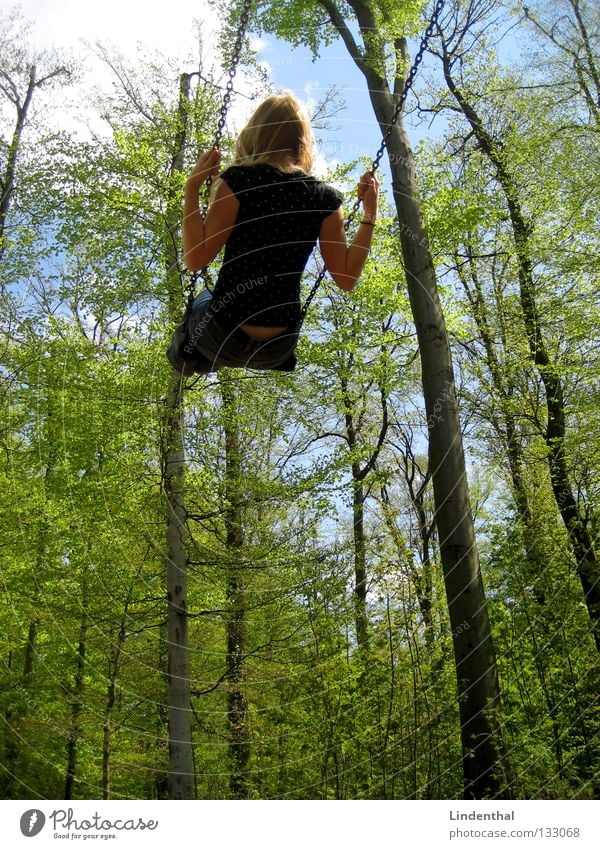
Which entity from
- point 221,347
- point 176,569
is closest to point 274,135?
point 221,347

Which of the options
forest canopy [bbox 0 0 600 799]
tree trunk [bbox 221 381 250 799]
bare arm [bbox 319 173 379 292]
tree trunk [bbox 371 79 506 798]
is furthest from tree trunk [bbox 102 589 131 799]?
bare arm [bbox 319 173 379 292]

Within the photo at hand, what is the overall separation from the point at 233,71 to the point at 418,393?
32.5 ft

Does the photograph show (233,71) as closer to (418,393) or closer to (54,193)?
(54,193)

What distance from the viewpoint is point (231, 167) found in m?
2.62

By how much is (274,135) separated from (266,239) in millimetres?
365

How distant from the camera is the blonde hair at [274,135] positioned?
2.63 meters

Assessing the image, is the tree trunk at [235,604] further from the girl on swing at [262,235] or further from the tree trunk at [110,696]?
the girl on swing at [262,235]

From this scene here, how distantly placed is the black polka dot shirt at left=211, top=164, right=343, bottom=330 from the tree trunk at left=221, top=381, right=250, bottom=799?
16.7 ft

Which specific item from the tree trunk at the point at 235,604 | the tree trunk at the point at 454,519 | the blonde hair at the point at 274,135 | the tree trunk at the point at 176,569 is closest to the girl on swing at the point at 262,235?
the blonde hair at the point at 274,135

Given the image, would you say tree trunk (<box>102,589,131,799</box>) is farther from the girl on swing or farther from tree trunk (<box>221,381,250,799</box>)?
the girl on swing

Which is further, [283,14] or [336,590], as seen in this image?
[283,14]

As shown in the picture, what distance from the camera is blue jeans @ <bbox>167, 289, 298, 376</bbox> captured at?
2.93 metres
